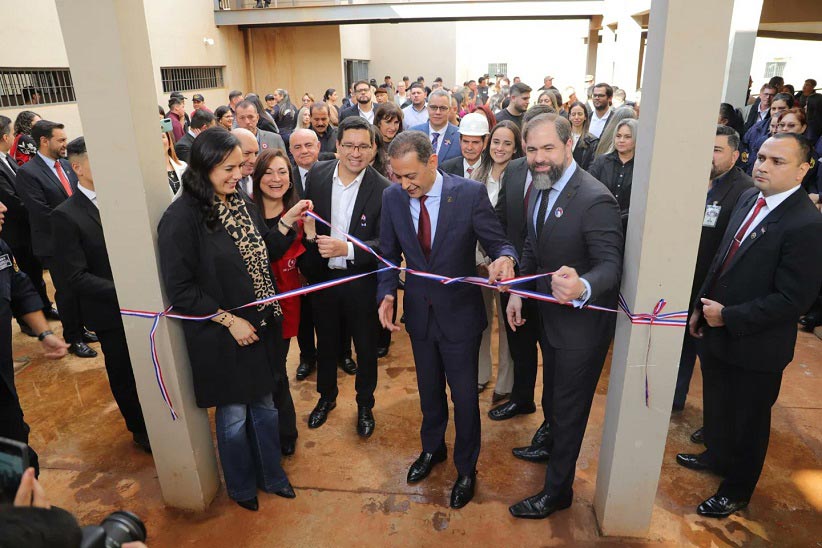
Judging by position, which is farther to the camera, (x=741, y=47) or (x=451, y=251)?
(x=741, y=47)

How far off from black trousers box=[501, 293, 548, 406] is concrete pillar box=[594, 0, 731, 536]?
92 centimetres

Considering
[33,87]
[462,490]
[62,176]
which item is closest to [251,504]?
[462,490]

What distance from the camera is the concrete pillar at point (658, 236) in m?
2.19

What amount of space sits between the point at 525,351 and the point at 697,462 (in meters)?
1.20

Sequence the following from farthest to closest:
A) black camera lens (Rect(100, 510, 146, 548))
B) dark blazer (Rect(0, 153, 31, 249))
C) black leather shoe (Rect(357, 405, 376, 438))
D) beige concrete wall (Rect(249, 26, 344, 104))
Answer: beige concrete wall (Rect(249, 26, 344, 104)) → dark blazer (Rect(0, 153, 31, 249)) → black leather shoe (Rect(357, 405, 376, 438)) → black camera lens (Rect(100, 510, 146, 548))

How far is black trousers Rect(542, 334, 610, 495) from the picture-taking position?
276cm

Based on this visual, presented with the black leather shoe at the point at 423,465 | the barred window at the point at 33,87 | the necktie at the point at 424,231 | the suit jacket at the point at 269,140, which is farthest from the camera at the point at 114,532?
the barred window at the point at 33,87

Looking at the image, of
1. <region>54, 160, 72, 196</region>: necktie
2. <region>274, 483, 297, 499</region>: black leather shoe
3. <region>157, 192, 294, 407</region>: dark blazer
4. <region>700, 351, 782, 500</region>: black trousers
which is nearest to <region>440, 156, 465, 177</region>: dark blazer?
<region>157, 192, 294, 407</region>: dark blazer

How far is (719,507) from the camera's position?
9.80 feet

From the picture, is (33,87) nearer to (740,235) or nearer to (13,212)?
(13,212)

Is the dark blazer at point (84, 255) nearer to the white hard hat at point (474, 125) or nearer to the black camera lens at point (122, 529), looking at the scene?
the black camera lens at point (122, 529)

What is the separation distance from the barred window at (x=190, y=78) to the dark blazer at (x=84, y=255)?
1213cm

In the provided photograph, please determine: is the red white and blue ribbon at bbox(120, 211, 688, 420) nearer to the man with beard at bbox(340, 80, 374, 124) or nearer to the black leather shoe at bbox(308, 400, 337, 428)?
the black leather shoe at bbox(308, 400, 337, 428)

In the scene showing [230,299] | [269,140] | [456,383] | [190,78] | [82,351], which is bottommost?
[82,351]
